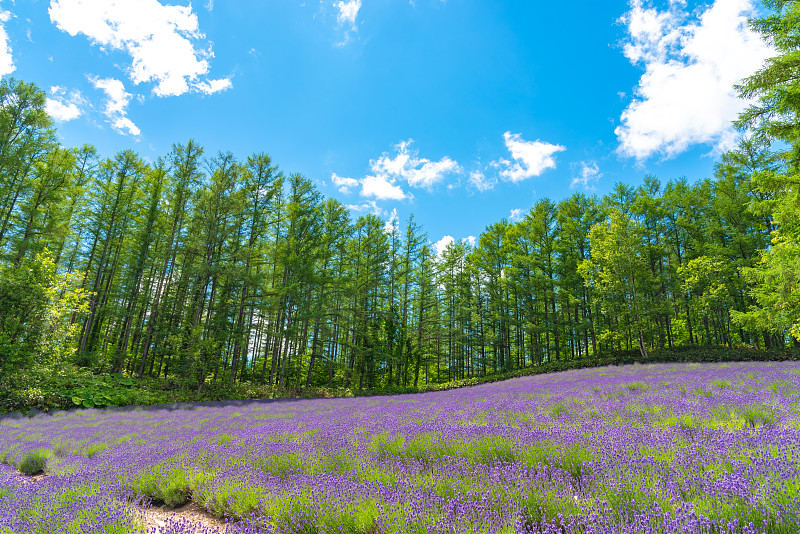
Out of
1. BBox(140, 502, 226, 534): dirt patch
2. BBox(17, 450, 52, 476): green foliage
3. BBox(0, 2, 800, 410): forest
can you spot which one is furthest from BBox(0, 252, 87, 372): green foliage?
BBox(140, 502, 226, 534): dirt patch

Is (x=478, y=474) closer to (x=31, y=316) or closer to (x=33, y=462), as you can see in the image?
(x=33, y=462)

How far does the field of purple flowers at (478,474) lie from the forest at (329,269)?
931 centimetres

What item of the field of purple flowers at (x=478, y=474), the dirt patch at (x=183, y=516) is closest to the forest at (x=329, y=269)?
the field of purple flowers at (x=478, y=474)

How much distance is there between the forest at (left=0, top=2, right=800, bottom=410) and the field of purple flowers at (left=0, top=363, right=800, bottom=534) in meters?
9.31

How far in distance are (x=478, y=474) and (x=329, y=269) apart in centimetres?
2377

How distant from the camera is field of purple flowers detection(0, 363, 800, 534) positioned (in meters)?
2.22

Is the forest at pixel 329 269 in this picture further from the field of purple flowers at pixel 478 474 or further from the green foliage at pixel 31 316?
the field of purple flowers at pixel 478 474

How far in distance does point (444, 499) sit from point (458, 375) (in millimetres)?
37029

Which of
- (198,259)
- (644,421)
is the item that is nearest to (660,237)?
(644,421)

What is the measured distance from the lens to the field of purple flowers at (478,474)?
7.30ft

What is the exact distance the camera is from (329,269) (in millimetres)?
25984

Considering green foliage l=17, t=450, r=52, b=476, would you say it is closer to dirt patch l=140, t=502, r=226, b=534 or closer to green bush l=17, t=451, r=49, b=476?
green bush l=17, t=451, r=49, b=476

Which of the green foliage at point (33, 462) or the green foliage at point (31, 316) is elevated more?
the green foliage at point (31, 316)

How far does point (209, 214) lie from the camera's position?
62.8 ft
